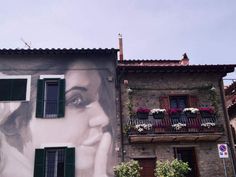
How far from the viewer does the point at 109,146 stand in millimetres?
15648

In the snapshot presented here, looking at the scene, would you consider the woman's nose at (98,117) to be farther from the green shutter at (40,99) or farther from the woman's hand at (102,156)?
the green shutter at (40,99)

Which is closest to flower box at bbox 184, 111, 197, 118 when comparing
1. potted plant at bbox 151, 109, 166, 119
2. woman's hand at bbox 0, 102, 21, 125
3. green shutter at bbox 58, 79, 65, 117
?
potted plant at bbox 151, 109, 166, 119

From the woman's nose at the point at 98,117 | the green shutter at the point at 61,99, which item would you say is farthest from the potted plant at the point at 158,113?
the green shutter at the point at 61,99

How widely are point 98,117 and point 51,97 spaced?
8.39 ft

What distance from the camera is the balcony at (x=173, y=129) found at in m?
15.4

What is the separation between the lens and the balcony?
15398 millimetres

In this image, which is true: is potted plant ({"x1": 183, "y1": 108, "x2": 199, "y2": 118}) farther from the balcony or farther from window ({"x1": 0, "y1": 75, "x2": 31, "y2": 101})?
window ({"x1": 0, "y1": 75, "x2": 31, "y2": 101})

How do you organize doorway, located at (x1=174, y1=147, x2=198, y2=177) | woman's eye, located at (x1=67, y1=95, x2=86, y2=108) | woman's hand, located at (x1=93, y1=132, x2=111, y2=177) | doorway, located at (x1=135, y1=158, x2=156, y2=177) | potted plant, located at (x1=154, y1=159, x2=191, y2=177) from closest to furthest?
1. potted plant, located at (x1=154, y1=159, x2=191, y2=177)
2. woman's hand, located at (x1=93, y1=132, x2=111, y2=177)
3. doorway, located at (x1=135, y1=158, x2=156, y2=177)
4. doorway, located at (x1=174, y1=147, x2=198, y2=177)
5. woman's eye, located at (x1=67, y1=95, x2=86, y2=108)

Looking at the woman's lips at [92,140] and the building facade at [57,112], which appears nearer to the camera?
the building facade at [57,112]

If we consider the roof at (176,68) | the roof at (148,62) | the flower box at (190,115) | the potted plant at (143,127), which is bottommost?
the potted plant at (143,127)

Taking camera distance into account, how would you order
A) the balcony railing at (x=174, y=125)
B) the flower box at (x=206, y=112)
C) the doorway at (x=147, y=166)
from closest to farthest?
the doorway at (x=147, y=166), the balcony railing at (x=174, y=125), the flower box at (x=206, y=112)

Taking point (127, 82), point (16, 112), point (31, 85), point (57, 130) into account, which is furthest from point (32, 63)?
point (127, 82)

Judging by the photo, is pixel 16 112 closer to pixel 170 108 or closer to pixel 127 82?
pixel 127 82

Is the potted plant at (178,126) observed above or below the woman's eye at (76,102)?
below
